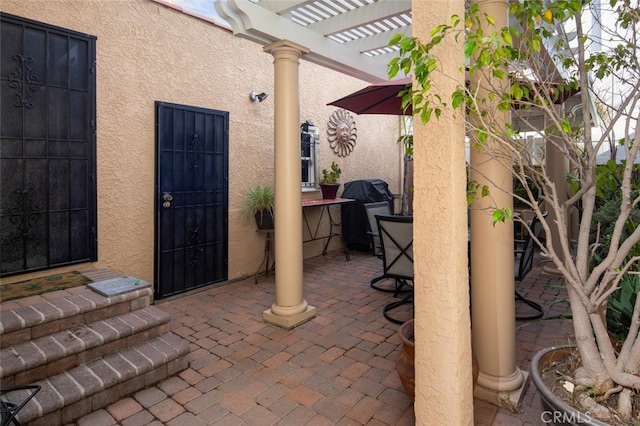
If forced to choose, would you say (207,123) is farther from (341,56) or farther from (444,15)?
(444,15)

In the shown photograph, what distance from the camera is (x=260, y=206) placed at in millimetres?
5129

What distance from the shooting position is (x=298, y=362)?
9.70 ft

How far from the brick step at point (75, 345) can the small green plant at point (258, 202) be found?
2.20 metres

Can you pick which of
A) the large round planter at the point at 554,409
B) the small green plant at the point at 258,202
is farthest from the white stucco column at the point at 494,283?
the small green plant at the point at 258,202

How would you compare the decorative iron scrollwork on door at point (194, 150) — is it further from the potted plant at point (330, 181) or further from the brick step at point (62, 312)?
the potted plant at point (330, 181)

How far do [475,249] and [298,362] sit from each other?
160 centimetres

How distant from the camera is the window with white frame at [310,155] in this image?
255 inches

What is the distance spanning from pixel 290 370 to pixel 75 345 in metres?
1.51

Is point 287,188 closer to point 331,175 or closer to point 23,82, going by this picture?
point 23,82

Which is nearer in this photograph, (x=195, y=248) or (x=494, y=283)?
(x=494, y=283)

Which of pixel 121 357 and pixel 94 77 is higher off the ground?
pixel 94 77

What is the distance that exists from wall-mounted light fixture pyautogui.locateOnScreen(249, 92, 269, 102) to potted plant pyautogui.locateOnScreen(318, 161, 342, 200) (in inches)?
71.1

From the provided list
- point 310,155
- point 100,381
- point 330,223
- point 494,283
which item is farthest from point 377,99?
point 330,223

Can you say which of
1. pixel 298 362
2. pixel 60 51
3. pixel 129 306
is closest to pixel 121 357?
pixel 129 306
